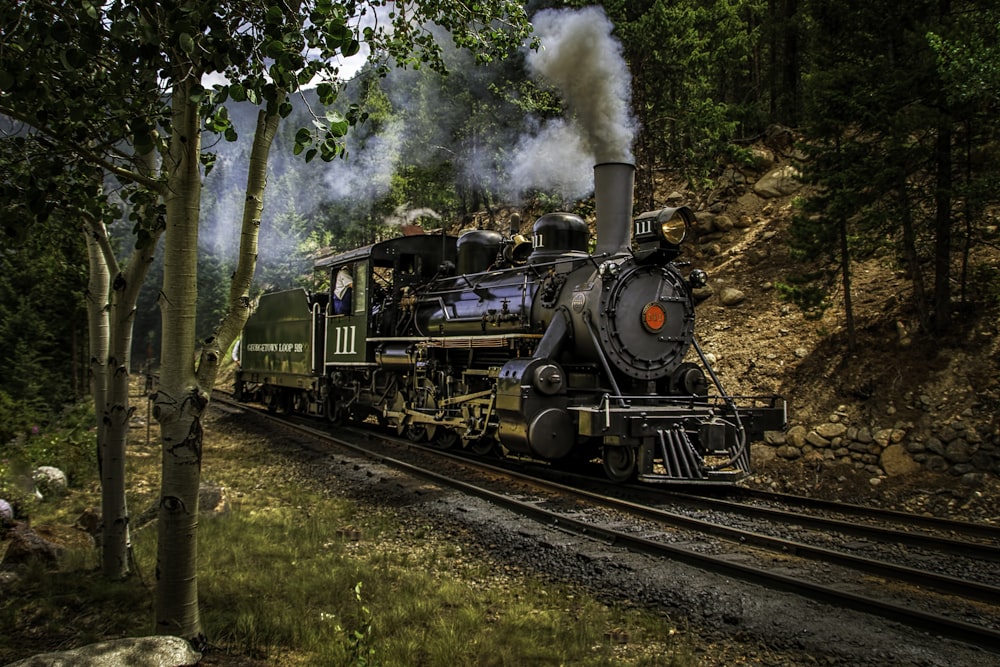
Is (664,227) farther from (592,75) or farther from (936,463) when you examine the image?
(936,463)

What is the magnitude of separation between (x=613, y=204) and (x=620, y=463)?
334 cm

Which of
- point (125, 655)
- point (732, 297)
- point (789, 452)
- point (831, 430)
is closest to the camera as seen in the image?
point (125, 655)

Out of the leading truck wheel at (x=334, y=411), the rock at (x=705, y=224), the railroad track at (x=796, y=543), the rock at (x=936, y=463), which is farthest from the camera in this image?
the rock at (x=705, y=224)

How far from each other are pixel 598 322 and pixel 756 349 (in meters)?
6.05

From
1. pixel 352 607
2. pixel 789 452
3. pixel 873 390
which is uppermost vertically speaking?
pixel 873 390

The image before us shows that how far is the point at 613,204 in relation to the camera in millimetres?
9078

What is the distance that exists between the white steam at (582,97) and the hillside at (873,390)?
4652 millimetres

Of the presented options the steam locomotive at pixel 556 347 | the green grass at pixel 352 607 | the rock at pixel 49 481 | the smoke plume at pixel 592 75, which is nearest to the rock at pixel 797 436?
the steam locomotive at pixel 556 347

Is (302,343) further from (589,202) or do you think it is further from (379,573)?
(379,573)

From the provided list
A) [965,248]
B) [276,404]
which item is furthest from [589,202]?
[276,404]

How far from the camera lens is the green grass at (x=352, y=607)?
409 centimetres

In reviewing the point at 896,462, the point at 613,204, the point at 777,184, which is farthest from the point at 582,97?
the point at 777,184

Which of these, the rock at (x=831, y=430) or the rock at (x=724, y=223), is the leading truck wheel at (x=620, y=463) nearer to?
A: the rock at (x=831, y=430)

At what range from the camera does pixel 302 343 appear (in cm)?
1598
